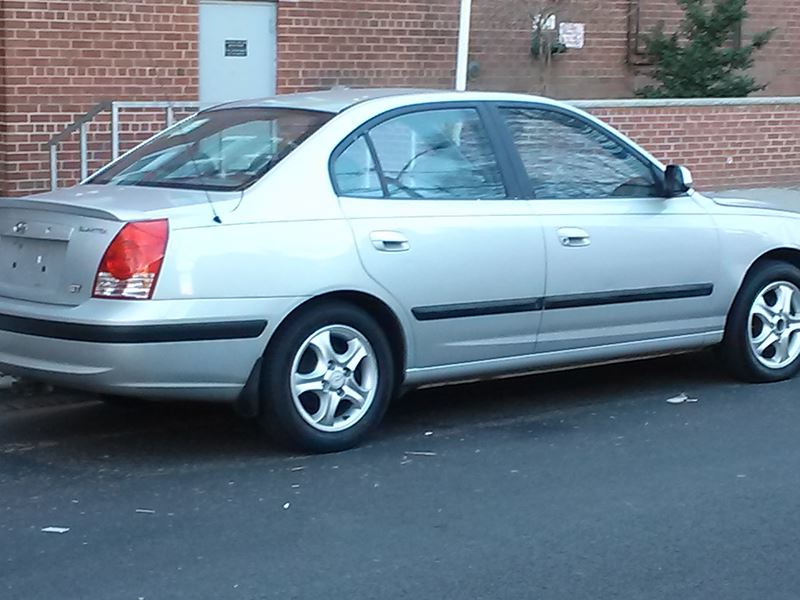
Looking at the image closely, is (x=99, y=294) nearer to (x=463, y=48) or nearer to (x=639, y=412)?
(x=639, y=412)

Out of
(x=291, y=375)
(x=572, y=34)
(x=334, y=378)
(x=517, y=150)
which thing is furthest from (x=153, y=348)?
(x=572, y=34)

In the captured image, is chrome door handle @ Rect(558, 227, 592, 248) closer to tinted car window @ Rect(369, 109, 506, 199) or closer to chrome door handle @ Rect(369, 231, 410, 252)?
tinted car window @ Rect(369, 109, 506, 199)

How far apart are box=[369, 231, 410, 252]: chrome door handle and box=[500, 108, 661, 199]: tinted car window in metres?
0.90

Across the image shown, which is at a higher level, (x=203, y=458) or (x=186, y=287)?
(x=186, y=287)

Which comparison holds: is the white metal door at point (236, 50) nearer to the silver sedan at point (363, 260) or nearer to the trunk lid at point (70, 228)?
the silver sedan at point (363, 260)

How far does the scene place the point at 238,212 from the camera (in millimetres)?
6320

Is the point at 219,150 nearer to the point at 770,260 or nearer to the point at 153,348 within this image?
the point at 153,348

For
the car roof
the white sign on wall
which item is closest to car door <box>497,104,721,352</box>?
the car roof

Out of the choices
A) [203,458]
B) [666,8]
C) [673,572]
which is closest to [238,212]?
[203,458]

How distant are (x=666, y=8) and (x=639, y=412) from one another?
33.0ft

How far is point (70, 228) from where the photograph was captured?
6309 mm

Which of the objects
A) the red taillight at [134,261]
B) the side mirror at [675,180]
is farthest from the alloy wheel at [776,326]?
the red taillight at [134,261]

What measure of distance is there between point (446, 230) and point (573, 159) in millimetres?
994

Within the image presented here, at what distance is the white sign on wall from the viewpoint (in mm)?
15719
